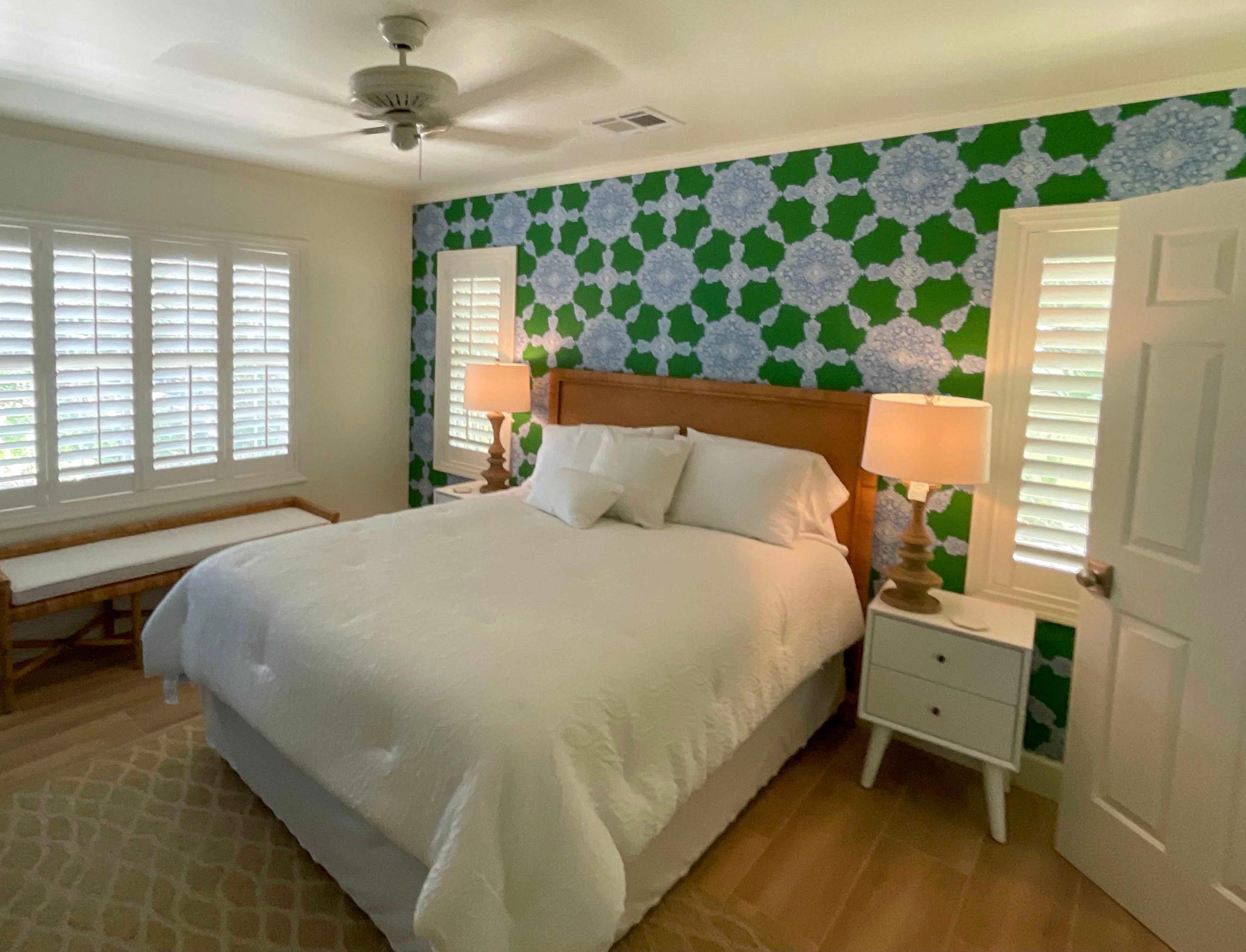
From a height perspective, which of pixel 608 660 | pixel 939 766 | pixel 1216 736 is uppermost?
pixel 608 660

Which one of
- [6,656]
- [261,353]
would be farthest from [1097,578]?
[261,353]

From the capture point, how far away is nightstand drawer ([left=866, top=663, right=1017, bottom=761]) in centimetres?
244

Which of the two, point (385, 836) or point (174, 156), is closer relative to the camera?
point (385, 836)

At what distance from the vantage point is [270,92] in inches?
111

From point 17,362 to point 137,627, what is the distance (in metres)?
1.30

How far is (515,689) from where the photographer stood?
1.74 m

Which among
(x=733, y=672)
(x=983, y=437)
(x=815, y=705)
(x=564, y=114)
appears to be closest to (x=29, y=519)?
(x=564, y=114)

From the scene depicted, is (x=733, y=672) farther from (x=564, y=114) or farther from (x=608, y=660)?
(x=564, y=114)

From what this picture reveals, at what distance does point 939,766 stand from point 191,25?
3.54m

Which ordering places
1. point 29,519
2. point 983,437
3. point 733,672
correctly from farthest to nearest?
point 29,519, point 983,437, point 733,672

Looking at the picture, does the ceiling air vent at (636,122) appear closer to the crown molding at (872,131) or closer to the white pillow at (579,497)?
the crown molding at (872,131)

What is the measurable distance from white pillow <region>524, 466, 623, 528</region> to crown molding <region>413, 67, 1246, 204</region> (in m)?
1.57

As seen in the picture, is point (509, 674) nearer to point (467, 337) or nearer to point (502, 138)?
point (502, 138)

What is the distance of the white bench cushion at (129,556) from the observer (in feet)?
10.4
